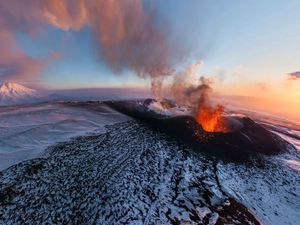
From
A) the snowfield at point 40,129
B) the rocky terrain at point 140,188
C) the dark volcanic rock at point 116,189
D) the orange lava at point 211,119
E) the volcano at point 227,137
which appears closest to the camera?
the dark volcanic rock at point 116,189

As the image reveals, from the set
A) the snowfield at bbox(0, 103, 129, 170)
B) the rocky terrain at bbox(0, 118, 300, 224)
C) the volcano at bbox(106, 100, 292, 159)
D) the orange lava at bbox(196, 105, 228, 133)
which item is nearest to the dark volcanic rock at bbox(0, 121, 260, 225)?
the rocky terrain at bbox(0, 118, 300, 224)

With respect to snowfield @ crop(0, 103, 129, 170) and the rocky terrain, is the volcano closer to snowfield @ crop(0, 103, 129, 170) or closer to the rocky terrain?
the rocky terrain

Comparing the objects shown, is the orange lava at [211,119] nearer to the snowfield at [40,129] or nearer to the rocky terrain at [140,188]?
the rocky terrain at [140,188]

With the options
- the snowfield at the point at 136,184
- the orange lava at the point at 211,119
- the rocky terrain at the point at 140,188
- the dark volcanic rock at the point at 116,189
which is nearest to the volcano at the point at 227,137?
the orange lava at the point at 211,119

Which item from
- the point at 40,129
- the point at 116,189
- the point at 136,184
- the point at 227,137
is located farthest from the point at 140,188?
the point at 40,129

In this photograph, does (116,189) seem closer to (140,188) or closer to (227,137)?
(140,188)
